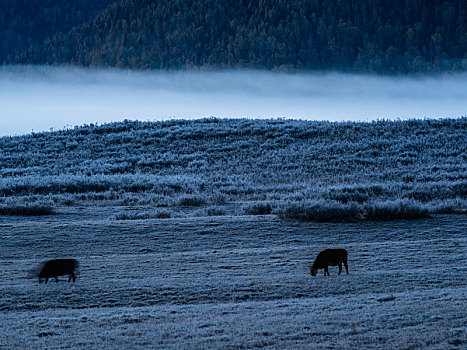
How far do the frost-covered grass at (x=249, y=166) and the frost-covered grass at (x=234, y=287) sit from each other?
12.6 ft

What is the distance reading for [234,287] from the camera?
11836 mm

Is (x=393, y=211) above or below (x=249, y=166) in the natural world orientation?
below

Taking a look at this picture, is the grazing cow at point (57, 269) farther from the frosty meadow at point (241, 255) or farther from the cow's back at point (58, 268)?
the frosty meadow at point (241, 255)

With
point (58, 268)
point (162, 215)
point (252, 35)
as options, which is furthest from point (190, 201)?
point (252, 35)

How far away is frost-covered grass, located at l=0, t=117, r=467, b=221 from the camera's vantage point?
2819 cm

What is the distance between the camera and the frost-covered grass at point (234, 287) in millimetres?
8312

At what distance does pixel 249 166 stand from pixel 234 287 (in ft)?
109

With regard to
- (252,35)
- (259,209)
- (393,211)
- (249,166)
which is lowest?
(393,211)

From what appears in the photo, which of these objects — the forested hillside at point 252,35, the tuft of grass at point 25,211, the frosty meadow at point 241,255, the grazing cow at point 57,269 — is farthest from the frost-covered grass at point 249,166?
the forested hillside at point 252,35

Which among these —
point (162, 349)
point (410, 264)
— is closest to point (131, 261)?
point (410, 264)

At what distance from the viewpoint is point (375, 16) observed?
244 ft

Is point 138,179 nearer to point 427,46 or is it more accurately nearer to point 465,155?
point 465,155

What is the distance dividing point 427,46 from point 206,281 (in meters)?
65.9

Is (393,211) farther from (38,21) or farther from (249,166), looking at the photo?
(38,21)
